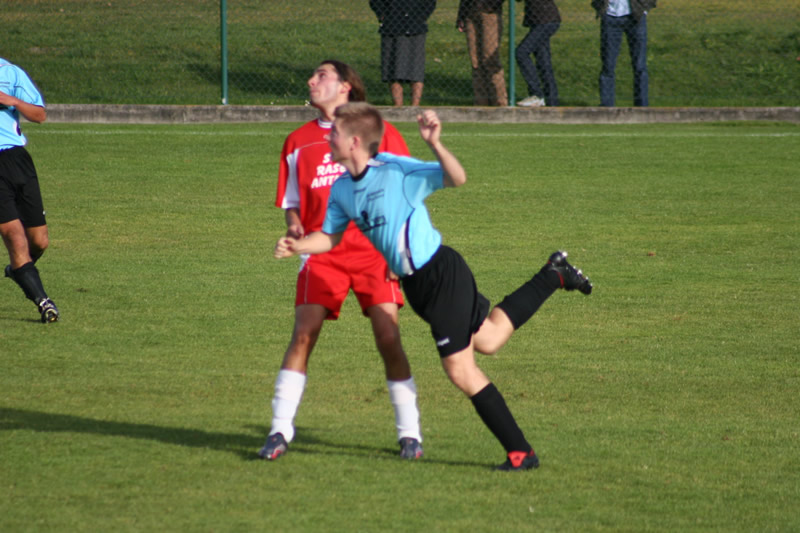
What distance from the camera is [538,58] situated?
17.3 metres

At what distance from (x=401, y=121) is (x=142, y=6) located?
4866 millimetres

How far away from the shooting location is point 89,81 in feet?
59.6

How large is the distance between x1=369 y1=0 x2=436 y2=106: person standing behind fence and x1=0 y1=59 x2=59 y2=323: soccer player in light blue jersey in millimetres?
9055

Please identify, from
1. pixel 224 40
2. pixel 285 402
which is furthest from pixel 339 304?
pixel 224 40

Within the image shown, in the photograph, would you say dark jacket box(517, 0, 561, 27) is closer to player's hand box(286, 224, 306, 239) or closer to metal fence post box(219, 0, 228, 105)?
metal fence post box(219, 0, 228, 105)

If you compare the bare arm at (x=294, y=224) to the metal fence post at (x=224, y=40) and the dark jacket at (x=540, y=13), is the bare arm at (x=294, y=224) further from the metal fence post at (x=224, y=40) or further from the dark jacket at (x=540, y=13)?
the dark jacket at (x=540, y=13)

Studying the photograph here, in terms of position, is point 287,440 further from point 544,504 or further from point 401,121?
point 401,121

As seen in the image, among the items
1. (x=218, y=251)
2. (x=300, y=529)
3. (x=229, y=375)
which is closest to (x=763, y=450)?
(x=300, y=529)

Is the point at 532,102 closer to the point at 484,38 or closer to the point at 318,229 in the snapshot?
the point at 484,38

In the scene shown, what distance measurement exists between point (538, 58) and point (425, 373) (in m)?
11.0

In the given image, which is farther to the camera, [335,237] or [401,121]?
[401,121]

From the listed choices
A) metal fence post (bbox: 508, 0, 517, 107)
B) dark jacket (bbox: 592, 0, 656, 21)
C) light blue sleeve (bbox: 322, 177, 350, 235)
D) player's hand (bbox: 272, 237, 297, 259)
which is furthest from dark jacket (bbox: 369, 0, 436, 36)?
player's hand (bbox: 272, 237, 297, 259)

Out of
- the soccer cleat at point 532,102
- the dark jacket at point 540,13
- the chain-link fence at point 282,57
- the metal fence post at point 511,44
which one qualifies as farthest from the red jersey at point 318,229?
the soccer cleat at point 532,102

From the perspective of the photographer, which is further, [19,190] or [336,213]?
[19,190]
